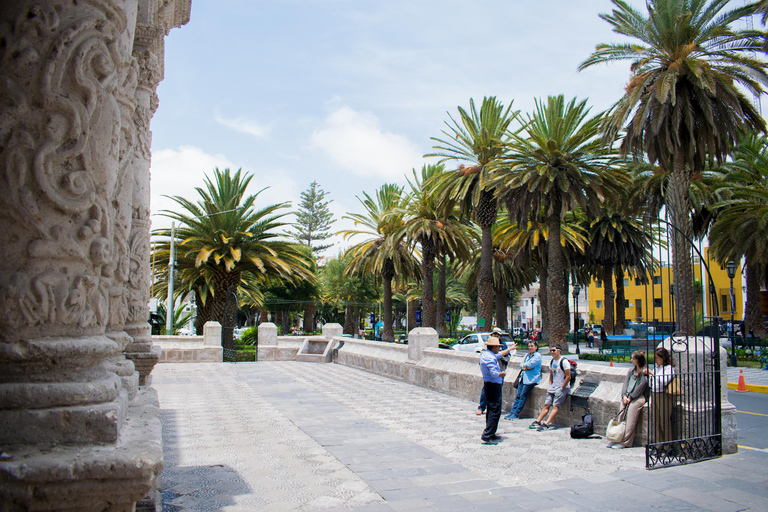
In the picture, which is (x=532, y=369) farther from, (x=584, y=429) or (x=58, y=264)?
(x=58, y=264)

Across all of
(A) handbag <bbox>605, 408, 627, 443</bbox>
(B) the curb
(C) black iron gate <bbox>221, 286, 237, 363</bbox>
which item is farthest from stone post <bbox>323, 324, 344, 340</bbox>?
(A) handbag <bbox>605, 408, 627, 443</bbox>

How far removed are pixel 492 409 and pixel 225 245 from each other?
19719 millimetres

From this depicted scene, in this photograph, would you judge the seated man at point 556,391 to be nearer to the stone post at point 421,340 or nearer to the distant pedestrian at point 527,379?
the distant pedestrian at point 527,379

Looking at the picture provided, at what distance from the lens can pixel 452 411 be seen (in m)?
11.1

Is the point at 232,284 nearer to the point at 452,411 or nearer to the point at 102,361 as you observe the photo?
the point at 452,411

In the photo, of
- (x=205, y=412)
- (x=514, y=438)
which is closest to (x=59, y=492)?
(x=514, y=438)

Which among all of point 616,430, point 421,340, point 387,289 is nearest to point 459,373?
point 421,340

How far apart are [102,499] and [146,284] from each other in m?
5.01

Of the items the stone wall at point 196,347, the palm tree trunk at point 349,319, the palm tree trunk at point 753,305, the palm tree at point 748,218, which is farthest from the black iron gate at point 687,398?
the palm tree trunk at point 349,319

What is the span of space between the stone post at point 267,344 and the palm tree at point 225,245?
10.3 ft

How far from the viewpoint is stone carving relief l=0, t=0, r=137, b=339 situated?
7.51 ft

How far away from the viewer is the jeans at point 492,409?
27.3 ft

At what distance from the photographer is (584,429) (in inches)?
336

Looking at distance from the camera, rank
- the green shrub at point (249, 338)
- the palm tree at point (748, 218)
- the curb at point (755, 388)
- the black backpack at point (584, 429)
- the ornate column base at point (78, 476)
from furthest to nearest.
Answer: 1. the green shrub at point (249, 338)
2. the palm tree at point (748, 218)
3. the curb at point (755, 388)
4. the black backpack at point (584, 429)
5. the ornate column base at point (78, 476)
